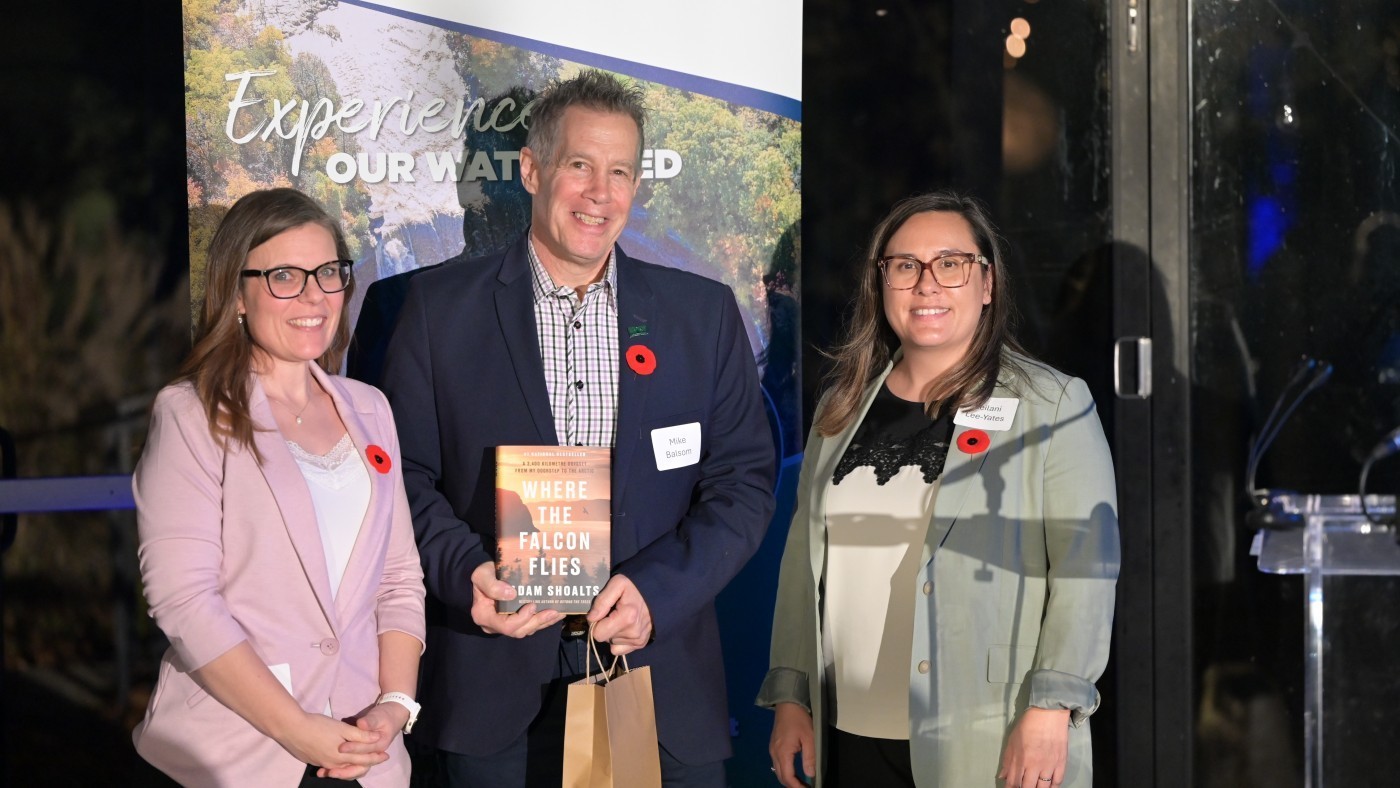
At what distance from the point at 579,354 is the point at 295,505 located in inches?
26.4

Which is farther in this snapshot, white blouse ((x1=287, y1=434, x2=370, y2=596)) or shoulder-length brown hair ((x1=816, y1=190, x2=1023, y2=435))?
shoulder-length brown hair ((x1=816, y1=190, x2=1023, y2=435))

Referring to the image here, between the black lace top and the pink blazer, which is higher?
the black lace top

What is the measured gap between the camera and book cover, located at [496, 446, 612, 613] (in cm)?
229

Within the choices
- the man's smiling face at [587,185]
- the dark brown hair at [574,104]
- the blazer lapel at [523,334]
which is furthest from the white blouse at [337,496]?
the dark brown hair at [574,104]

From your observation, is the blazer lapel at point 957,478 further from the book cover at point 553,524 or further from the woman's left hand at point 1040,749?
the book cover at point 553,524

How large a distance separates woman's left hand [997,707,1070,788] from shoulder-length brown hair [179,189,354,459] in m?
1.42

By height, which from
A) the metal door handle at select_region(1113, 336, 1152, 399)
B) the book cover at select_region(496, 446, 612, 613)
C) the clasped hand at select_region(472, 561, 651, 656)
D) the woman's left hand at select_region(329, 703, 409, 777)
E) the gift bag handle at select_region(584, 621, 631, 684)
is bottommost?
the woman's left hand at select_region(329, 703, 409, 777)

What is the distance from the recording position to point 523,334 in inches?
100

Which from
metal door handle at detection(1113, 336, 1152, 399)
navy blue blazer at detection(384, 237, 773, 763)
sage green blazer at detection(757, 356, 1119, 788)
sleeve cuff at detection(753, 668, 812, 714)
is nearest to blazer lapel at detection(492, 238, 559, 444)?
navy blue blazer at detection(384, 237, 773, 763)

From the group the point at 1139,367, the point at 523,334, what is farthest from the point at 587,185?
the point at 1139,367

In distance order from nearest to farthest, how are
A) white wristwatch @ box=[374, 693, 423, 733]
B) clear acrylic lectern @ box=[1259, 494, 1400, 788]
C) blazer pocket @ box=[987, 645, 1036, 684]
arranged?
clear acrylic lectern @ box=[1259, 494, 1400, 788], white wristwatch @ box=[374, 693, 423, 733], blazer pocket @ box=[987, 645, 1036, 684]

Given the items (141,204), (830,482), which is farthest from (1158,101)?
(141,204)

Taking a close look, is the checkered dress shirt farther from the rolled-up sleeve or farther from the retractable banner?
the rolled-up sleeve

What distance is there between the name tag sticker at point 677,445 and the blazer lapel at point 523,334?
0.66 ft
